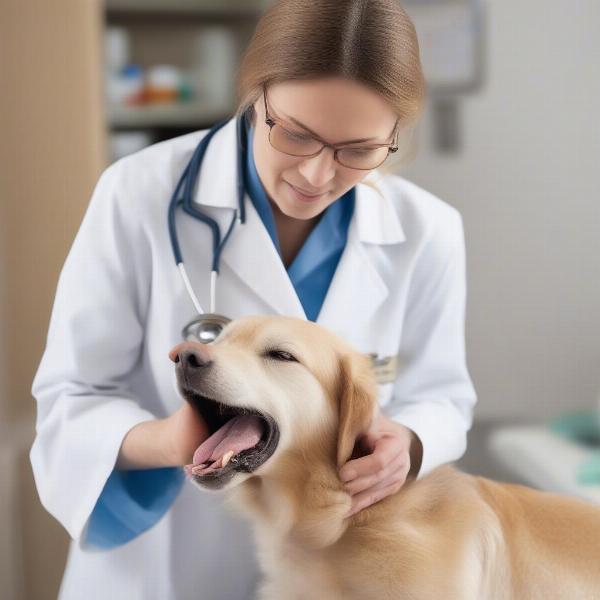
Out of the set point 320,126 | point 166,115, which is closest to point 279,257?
point 320,126

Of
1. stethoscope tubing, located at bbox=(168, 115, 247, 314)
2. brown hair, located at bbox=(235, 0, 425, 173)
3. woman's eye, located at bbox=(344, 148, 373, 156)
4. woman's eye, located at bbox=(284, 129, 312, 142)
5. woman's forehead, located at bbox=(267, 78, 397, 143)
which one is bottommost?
stethoscope tubing, located at bbox=(168, 115, 247, 314)

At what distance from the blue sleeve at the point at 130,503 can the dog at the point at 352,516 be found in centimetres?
9

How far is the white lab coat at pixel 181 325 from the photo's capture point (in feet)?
2.06

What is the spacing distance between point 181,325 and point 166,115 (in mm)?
1282

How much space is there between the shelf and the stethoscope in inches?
42.9

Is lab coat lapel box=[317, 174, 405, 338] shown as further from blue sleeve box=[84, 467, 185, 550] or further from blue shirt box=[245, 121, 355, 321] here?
blue sleeve box=[84, 467, 185, 550]

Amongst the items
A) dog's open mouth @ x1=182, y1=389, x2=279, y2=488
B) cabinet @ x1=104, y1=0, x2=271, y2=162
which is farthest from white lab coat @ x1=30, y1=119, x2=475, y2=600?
cabinet @ x1=104, y1=0, x2=271, y2=162

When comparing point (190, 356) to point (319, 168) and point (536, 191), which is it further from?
point (536, 191)

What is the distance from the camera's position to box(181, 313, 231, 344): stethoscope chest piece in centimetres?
60

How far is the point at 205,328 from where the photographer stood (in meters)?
0.61

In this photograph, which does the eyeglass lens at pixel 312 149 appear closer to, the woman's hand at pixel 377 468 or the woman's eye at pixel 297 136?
the woman's eye at pixel 297 136

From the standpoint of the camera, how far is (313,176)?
572 mm

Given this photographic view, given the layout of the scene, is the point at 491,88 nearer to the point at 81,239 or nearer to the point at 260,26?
the point at 260,26

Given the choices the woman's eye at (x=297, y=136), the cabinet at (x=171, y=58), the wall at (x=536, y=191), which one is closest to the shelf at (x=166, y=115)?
the cabinet at (x=171, y=58)
